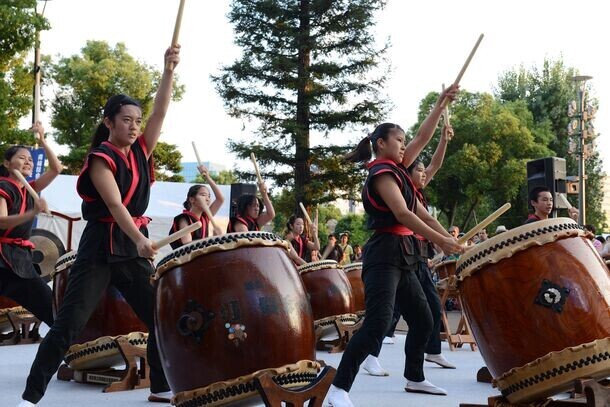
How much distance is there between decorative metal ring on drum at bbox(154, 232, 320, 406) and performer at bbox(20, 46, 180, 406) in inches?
8.8

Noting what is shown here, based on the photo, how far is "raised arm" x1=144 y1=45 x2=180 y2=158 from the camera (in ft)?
11.3

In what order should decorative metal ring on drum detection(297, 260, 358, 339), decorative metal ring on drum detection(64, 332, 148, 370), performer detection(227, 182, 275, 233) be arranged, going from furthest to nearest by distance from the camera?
decorative metal ring on drum detection(297, 260, 358, 339) → performer detection(227, 182, 275, 233) → decorative metal ring on drum detection(64, 332, 148, 370)

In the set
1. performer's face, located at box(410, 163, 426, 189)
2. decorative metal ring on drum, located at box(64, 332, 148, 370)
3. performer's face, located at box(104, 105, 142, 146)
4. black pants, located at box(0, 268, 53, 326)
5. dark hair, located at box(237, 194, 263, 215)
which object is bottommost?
decorative metal ring on drum, located at box(64, 332, 148, 370)

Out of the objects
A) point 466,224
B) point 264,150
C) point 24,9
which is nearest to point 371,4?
point 264,150

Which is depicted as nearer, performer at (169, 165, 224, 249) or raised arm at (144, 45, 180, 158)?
raised arm at (144, 45, 180, 158)

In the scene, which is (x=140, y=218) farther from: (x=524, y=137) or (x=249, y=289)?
(x=524, y=137)

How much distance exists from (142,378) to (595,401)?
260cm

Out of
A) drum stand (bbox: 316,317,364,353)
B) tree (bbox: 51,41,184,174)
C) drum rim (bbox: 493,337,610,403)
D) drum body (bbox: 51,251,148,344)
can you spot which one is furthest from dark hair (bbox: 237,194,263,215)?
tree (bbox: 51,41,184,174)

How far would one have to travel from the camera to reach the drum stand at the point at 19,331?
694 centimetres

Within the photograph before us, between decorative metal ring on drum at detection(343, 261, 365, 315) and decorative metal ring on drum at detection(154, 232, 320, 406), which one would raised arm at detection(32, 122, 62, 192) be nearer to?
decorative metal ring on drum at detection(154, 232, 320, 406)

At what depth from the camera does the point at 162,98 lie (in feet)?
11.6

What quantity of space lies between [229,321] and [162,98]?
3.56ft

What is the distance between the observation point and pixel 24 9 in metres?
16.0

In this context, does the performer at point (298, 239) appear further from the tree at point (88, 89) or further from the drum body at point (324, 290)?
the tree at point (88, 89)
